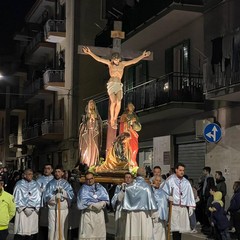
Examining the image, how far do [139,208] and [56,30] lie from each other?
77.6ft

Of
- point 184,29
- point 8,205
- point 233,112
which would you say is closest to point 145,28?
point 184,29

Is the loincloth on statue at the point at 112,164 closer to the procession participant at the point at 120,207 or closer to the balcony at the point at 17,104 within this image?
the procession participant at the point at 120,207

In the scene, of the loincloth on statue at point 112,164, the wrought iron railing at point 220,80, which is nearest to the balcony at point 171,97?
the wrought iron railing at point 220,80

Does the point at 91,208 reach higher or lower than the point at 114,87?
lower

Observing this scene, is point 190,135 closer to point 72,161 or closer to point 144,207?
point 144,207

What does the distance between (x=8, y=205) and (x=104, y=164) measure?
665cm

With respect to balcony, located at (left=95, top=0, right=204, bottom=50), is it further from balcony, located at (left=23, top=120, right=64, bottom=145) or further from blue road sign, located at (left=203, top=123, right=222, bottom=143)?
balcony, located at (left=23, top=120, right=64, bottom=145)

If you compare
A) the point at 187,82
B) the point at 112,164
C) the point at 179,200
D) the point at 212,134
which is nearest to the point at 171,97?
the point at 187,82

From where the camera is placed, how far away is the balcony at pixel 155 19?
18.8m

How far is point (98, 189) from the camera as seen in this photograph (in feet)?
38.1

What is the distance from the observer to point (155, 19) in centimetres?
2000

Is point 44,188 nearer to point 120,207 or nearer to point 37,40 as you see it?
point 120,207

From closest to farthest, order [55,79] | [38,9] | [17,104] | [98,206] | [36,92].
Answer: [98,206] → [55,79] → [36,92] → [38,9] → [17,104]

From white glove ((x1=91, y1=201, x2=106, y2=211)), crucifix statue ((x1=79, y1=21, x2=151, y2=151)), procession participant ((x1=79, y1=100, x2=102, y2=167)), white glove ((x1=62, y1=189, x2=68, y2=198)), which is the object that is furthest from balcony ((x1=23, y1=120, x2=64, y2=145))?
white glove ((x1=91, y1=201, x2=106, y2=211))
